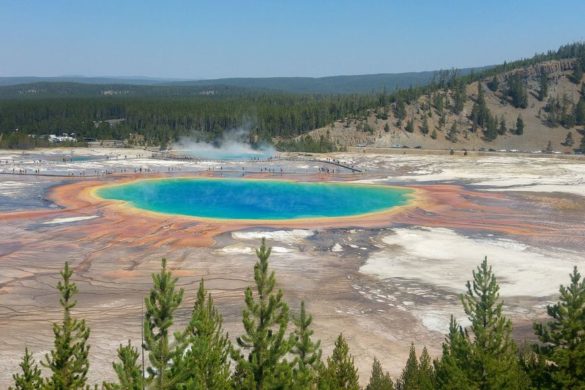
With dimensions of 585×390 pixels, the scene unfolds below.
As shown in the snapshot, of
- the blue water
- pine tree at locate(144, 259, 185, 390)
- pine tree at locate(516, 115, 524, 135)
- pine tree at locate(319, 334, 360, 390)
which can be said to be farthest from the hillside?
pine tree at locate(144, 259, 185, 390)

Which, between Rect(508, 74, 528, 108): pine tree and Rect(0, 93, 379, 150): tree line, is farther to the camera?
Rect(508, 74, 528, 108): pine tree

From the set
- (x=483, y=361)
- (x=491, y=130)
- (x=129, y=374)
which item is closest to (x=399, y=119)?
(x=491, y=130)

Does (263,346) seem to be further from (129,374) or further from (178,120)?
(178,120)

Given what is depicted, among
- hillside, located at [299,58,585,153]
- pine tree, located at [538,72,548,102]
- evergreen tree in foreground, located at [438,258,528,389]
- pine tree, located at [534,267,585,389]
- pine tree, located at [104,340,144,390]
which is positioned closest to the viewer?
pine tree, located at [104,340,144,390]

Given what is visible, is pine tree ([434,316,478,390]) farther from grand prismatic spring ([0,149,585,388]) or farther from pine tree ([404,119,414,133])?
pine tree ([404,119,414,133])

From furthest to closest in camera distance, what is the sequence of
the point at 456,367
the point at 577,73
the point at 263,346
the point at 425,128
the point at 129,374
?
1. the point at 577,73
2. the point at 425,128
3. the point at 456,367
4. the point at 263,346
5. the point at 129,374

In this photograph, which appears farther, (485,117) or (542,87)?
(542,87)
